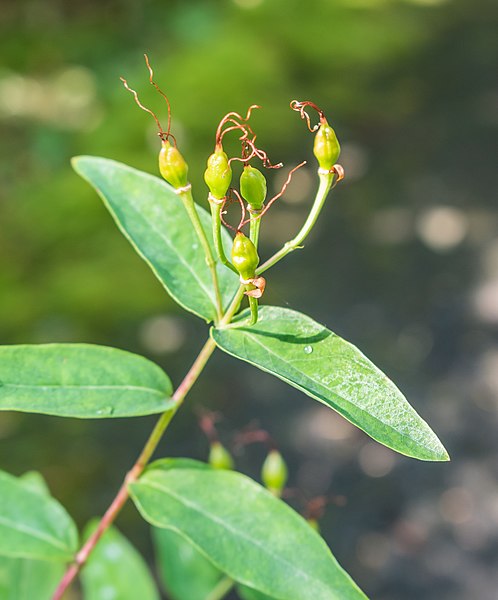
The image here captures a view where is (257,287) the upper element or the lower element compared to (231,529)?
upper

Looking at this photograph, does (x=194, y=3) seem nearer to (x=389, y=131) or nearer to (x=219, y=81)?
(x=219, y=81)

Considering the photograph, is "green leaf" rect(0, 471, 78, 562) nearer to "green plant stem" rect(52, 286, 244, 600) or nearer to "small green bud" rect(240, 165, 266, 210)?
"green plant stem" rect(52, 286, 244, 600)

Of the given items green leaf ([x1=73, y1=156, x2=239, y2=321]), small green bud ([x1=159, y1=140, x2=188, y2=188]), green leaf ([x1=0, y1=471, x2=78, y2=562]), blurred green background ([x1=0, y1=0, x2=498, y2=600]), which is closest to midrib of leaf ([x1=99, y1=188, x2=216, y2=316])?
green leaf ([x1=73, y1=156, x2=239, y2=321])

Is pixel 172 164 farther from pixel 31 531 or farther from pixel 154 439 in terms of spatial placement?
pixel 31 531

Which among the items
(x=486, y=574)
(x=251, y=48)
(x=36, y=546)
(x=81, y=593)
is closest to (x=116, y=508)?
(x=36, y=546)

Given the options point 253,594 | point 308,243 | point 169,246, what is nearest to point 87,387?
point 169,246

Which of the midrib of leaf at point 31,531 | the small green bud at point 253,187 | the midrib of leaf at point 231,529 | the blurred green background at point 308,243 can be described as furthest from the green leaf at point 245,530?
the blurred green background at point 308,243

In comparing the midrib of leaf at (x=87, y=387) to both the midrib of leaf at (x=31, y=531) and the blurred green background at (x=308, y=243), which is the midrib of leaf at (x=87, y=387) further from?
the blurred green background at (x=308, y=243)
